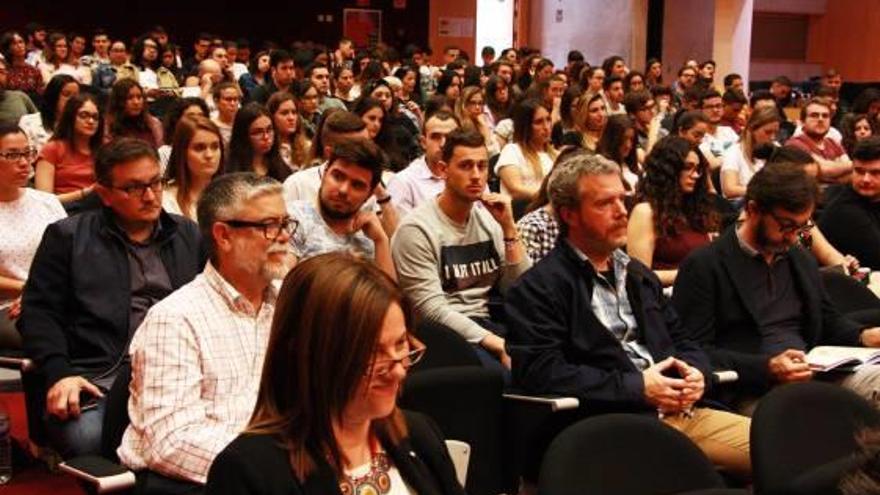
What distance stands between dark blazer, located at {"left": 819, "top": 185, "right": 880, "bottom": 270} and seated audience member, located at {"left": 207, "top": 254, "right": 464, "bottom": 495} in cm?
399

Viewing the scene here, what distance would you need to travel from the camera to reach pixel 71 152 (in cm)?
591

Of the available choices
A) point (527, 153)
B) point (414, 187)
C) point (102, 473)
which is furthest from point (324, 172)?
point (527, 153)

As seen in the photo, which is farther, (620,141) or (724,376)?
(620,141)

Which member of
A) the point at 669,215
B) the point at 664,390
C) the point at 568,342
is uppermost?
the point at 669,215

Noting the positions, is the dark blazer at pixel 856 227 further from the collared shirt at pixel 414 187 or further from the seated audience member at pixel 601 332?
the seated audience member at pixel 601 332

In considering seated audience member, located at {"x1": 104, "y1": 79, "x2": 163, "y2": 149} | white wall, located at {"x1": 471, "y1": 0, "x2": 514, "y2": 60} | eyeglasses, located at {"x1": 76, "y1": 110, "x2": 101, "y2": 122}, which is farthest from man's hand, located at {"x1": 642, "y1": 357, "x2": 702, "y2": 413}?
white wall, located at {"x1": 471, "y1": 0, "x2": 514, "y2": 60}

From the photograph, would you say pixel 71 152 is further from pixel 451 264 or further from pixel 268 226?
pixel 268 226

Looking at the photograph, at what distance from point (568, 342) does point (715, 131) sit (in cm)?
625

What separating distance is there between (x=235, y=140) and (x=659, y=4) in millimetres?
13043

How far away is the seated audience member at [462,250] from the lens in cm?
397

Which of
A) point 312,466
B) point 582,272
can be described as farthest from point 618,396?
point 312,466

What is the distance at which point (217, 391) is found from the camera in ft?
7.82

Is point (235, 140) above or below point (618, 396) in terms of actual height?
above

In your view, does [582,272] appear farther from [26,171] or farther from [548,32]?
[548,32]
